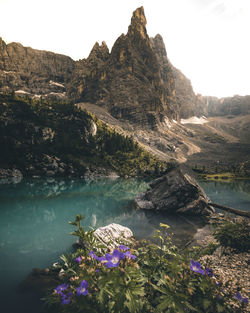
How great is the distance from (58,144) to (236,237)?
9459 centimetres

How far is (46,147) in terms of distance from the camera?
89625 mm

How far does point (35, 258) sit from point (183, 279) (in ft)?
45.8

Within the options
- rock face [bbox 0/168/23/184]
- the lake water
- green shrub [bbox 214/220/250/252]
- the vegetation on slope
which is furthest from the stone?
the vegetation on slope

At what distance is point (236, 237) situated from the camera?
39.5ft

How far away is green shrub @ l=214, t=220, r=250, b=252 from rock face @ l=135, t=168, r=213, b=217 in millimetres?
16085

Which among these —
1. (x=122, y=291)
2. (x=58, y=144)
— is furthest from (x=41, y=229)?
(x=58, y=144)

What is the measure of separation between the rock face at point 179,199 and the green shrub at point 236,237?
16085 mm

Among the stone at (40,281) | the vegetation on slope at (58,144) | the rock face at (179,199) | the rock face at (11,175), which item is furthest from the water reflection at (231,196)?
the rock face at (11,175)

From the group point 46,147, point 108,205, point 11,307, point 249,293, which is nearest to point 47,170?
point 46,147

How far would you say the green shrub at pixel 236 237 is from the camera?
1148 cm

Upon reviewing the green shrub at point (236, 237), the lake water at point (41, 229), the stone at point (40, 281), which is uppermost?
the green shrub at point (236, 237)

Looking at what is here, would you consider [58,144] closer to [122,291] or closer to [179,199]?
[179,199]

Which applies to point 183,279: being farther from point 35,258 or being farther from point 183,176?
point 183,176

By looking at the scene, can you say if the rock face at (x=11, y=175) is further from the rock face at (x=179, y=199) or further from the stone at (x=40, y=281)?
the stone at (x=40, y=281)
